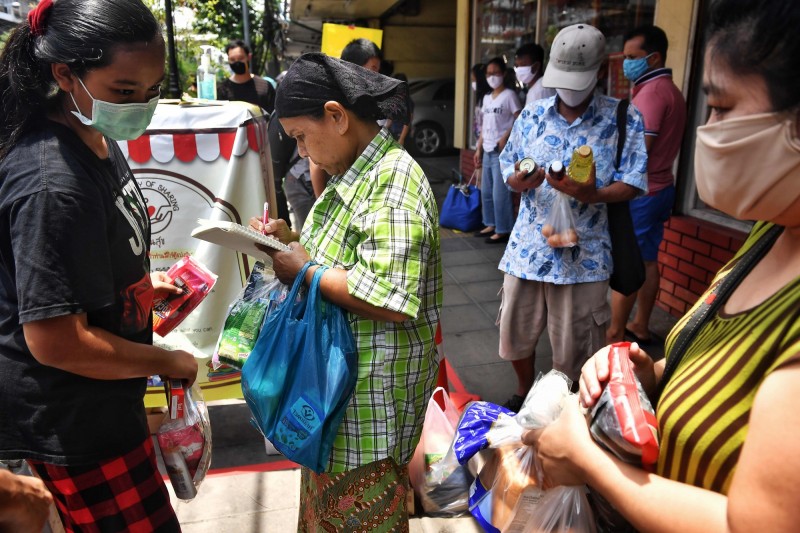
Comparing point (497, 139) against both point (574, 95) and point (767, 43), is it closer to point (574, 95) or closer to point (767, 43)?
point (574, 95)

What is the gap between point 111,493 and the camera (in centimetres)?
152

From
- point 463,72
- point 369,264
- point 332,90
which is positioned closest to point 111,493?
point 369,264

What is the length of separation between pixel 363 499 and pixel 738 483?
1.11m

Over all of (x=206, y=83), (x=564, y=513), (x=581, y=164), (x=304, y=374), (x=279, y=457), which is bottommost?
(x=279, y=457)

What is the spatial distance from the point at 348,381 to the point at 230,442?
6.43 feet

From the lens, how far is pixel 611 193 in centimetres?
262

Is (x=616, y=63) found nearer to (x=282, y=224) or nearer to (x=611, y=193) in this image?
(x=611, y=193)

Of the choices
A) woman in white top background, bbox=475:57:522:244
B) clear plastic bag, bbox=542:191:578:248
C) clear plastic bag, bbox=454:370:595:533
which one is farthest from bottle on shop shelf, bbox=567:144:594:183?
woman in white top background, bbox=475:57:522:244

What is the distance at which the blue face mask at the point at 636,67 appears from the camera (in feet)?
12.6

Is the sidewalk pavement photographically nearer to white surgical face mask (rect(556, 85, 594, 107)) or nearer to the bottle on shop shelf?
Result: the bottle on shop shelf

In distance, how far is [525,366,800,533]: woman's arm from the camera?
733 mm

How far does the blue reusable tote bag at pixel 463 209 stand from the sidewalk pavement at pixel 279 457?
5.04 feet

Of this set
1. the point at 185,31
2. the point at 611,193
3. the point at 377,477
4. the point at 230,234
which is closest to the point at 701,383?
the point at 377,477

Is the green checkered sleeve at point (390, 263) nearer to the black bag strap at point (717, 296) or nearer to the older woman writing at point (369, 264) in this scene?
the older woman writing at point (369, 264)
